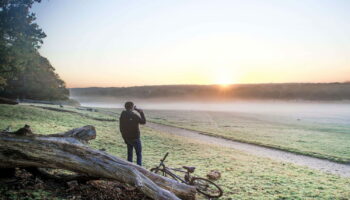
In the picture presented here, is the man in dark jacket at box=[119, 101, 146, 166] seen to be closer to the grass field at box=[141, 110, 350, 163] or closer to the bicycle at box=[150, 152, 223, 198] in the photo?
the bicycle at box=[150, 152, 223, 198]

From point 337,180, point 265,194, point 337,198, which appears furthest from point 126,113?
point 337,180

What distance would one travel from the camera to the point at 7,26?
26703mm

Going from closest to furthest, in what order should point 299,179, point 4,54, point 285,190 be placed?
point 285,190 → point 299,179 → point 4,54

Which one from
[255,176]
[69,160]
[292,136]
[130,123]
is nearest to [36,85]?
[292,136]

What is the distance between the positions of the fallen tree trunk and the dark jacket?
2.72 metres

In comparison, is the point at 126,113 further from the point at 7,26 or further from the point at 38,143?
the point at 7,26

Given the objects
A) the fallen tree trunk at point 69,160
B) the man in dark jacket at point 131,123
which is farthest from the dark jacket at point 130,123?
the fallen tree trunk at point 69,160

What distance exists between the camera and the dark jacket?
9.80 metres

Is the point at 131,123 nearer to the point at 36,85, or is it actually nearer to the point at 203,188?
the point at 203,188

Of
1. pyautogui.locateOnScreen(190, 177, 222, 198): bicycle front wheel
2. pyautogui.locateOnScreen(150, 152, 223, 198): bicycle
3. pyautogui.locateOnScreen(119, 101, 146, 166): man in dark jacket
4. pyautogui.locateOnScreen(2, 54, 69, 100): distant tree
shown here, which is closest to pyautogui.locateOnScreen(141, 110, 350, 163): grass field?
pyautogui.locateOnScreen(190, 177, 222, 198): bicycle front wheel

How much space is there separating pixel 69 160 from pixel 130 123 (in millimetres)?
3170

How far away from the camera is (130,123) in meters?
9.84

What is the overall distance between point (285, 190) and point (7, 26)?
30463mm

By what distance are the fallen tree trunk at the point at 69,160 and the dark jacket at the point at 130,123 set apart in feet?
8.93
